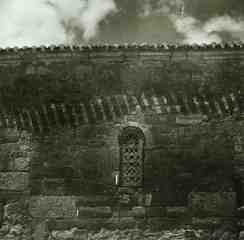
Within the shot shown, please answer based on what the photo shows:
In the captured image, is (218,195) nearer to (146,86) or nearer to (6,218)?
(146,86)

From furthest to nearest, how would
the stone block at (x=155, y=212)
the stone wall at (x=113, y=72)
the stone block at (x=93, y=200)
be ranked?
the stone wall at (x=113, y=72) < the stone block at (x=93, y=200) < the stone block at (x=155, y=212)

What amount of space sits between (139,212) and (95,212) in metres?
0.79

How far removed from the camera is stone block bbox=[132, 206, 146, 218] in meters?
10.3

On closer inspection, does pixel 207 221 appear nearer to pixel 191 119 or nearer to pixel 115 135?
pixel 191 119

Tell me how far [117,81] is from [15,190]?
278 cm

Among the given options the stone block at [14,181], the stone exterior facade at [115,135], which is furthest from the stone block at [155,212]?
the stone block at [14,181]

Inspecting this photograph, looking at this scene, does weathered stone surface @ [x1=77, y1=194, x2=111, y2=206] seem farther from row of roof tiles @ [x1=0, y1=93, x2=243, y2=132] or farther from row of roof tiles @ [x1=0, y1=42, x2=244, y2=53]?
row of roof tiles @ [x1=0, y1=42, x2=244, y2=53]

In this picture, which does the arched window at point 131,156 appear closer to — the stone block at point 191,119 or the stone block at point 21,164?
the stone block at point 191,119

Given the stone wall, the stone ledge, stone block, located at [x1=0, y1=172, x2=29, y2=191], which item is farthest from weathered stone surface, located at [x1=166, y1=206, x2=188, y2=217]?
stone block, located at [x1=0, y1=172, x2=29, y2=191]

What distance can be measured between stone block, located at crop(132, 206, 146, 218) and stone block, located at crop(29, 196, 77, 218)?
1069mm

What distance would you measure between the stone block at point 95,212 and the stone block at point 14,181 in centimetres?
115

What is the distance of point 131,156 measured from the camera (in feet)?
35.0

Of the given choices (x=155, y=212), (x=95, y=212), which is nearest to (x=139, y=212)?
(x=155, y=212)

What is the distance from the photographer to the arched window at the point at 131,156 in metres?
10.5
